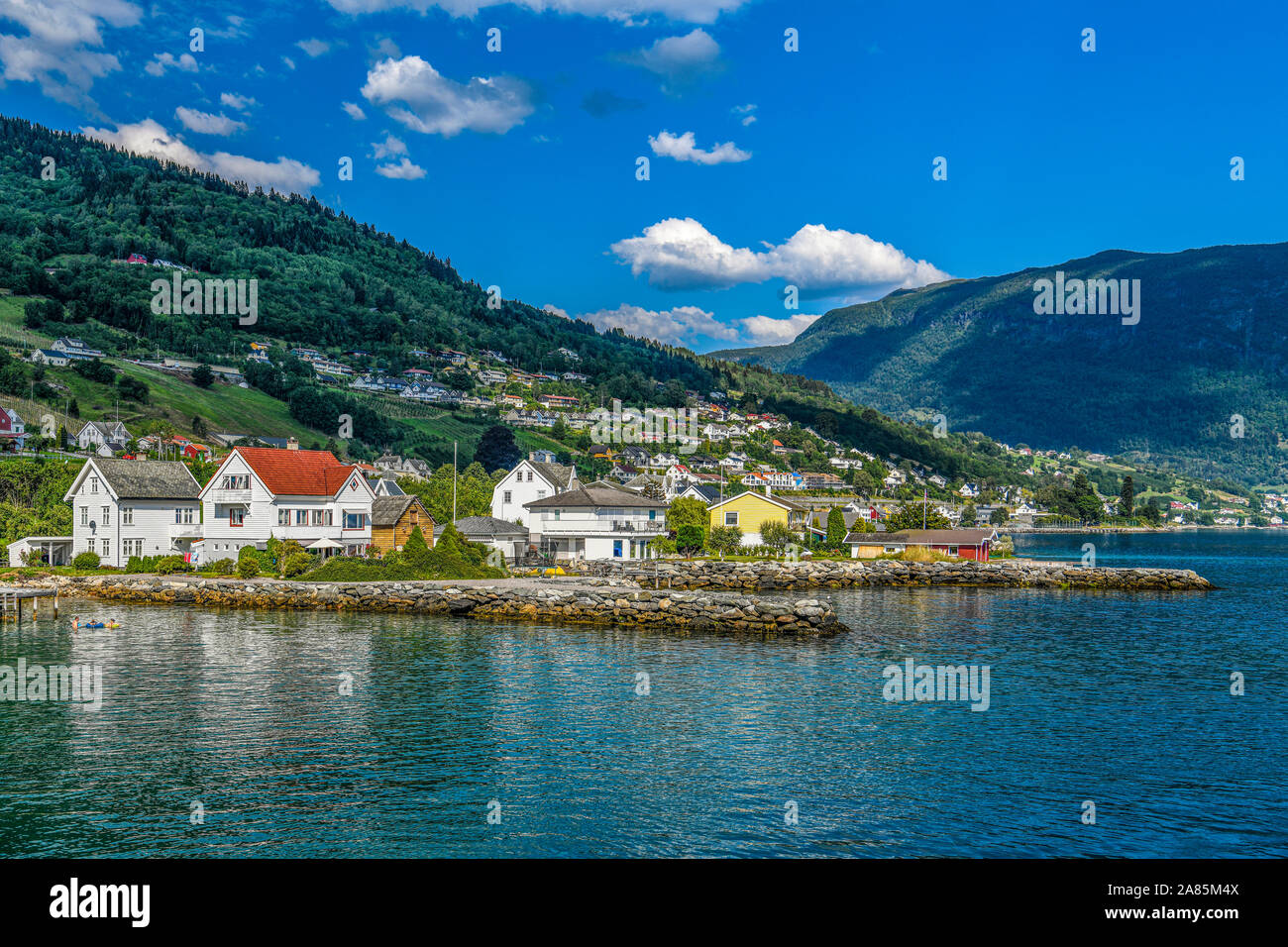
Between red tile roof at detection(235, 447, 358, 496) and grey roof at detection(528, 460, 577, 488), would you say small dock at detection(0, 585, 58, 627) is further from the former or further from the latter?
grey roof at detection(528, 460, 577, 488)

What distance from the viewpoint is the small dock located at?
47809mm

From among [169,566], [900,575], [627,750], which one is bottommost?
[627,750]

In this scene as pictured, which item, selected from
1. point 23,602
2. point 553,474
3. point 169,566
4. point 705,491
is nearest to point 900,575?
point 553,474

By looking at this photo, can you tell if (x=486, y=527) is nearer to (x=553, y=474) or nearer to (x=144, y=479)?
(x=553, y=474)

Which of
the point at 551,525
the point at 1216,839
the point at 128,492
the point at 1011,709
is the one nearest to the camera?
the point at 1216,839

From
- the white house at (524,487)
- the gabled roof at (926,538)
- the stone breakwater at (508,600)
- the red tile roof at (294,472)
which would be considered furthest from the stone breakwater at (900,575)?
the red tile roof at (294,472)

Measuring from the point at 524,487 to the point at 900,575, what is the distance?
33698 millimetres

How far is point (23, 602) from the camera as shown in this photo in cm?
5197

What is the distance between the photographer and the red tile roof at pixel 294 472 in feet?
205

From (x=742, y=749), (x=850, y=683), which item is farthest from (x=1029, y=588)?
(x=742, y=749)

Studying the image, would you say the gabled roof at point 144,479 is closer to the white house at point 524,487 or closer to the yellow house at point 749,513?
the white house at point 524,487

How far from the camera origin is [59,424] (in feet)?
395

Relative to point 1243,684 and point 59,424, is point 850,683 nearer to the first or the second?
point 1243,684
